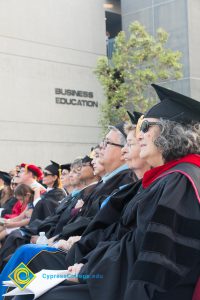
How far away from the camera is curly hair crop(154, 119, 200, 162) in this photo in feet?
12.0

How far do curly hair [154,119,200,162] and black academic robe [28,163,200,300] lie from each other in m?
0.17

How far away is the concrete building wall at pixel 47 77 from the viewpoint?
22.0 meters

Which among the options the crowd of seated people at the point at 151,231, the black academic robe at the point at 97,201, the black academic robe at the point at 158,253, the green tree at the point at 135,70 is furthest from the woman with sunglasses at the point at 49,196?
the green tree at the point at 135,70

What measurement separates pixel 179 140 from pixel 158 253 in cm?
80

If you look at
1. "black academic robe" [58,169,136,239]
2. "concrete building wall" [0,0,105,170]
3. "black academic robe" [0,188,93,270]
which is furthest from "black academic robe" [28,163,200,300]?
"concrete building wall" [0,0,105,170]

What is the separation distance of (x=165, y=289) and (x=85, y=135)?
21.5 meters

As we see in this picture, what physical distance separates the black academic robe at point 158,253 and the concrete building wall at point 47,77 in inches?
724

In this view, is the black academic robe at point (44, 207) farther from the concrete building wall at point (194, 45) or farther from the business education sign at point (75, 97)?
the concrete building wall at point (194, 45)

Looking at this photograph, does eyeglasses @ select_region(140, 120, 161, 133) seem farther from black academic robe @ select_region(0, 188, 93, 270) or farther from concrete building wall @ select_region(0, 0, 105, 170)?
concrete building wall @ select_region(0, 0, 105, 170)

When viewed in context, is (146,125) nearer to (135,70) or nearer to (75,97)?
(135,70)

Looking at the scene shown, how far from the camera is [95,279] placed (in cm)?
351

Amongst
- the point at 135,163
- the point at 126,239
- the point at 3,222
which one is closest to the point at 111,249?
the point at 126,239

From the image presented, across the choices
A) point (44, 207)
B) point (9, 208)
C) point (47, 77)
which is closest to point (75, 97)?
point (47, 77)

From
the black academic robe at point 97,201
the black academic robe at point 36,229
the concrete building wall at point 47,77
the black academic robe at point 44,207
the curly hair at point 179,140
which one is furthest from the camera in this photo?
the concrete building wall at point 47,77
